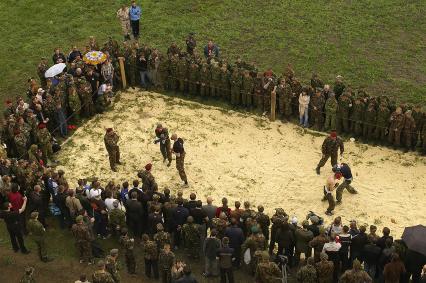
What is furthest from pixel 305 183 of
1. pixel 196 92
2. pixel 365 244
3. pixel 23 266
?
pixel 23 266

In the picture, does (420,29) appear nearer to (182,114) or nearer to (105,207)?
(182,114)

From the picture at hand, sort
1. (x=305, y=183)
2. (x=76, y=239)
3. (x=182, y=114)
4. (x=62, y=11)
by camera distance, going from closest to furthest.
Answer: (x=76, y=239) → (x=305, y=183) → (x=182, y=114) → (x=62, y=11)

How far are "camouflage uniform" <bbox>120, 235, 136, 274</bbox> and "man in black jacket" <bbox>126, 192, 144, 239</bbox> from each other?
0.83 metres

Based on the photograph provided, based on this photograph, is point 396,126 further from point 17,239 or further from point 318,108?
point 17,239

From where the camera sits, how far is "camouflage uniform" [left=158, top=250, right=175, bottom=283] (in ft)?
64.0

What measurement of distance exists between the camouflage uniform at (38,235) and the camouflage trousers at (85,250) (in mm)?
1115

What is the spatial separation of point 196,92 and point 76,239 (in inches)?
414

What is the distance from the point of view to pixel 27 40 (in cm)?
3428

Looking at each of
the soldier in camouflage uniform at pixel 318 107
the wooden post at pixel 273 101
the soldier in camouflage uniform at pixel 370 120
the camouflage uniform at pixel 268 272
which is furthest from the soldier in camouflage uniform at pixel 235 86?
the camouflage uniform at pixel 268 272

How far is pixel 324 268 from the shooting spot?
60.7 ft

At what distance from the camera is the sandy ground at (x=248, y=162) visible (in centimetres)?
2350

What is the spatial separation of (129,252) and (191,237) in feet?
6.25

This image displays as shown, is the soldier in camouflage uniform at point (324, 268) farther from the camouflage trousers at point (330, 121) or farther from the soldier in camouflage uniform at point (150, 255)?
the camouflage trousers at point (330, 121)

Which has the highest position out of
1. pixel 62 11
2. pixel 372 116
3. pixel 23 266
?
pixel 62 11
